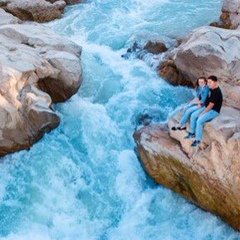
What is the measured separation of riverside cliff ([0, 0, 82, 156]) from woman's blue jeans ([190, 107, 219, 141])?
4.05m

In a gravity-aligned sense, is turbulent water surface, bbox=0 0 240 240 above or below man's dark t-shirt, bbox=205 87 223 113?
below

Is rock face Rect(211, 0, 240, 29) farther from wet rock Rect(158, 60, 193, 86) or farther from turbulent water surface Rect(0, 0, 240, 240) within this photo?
wet rock Rect(158, 60, 193, 86)

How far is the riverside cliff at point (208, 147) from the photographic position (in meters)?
8.87

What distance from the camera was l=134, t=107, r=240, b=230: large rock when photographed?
28.9ft

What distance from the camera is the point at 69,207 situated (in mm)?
9820

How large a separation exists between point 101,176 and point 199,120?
3.13m

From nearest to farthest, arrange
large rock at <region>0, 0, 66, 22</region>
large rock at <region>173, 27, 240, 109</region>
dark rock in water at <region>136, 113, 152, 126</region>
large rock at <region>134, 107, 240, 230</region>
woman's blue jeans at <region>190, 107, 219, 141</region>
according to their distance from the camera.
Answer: large rock at <region>134, 107, 240, 230</region> → woman's blue jeans at <region>190, 107, 219, 141</region> → large rock at <region>173, 27, 240, 109</region> → dark rock in water at <region>136, 113, 152, 126</region> → large rock at <region>0, 0, 66, 22</region>

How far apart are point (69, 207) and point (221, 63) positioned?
5923mm

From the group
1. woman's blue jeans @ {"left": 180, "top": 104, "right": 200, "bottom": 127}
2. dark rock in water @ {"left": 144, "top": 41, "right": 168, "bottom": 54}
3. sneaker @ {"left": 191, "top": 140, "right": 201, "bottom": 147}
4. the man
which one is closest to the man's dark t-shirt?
the man

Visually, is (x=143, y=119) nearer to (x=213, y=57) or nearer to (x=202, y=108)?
(x=213, y=57)

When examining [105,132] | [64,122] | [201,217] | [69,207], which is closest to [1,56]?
[64,122]

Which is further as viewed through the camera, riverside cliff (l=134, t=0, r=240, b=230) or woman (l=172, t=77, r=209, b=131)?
woman (l=172, t=77, r=209, b=131)

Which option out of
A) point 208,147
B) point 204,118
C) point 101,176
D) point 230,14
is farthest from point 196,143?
point 230,14

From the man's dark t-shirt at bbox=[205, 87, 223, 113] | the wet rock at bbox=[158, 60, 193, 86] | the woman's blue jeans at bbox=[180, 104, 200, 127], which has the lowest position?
the wet rock at bbox=[158, 60, 193, 86]
